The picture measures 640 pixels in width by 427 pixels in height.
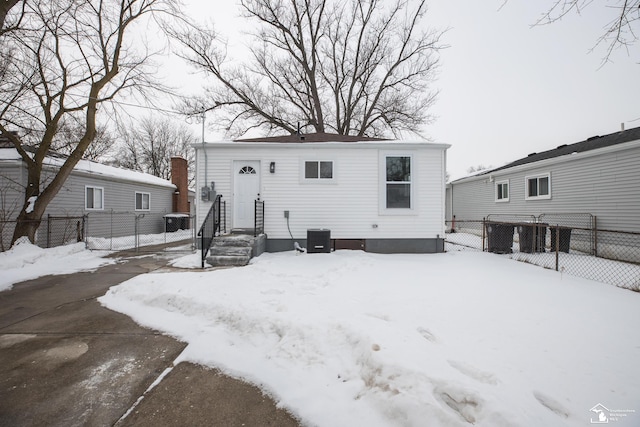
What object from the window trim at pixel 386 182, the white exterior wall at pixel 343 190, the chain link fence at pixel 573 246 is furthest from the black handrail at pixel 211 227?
the chain link fence at pixel 573 246

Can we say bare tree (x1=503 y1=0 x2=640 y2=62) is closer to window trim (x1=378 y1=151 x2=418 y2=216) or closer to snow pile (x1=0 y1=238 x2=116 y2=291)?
window trim (x1=378 y1=151 x2=418 y2=216)

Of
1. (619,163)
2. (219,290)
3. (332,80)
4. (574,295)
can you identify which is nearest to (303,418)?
(219,290)

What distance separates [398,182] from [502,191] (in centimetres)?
855

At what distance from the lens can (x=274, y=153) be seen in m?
8.55

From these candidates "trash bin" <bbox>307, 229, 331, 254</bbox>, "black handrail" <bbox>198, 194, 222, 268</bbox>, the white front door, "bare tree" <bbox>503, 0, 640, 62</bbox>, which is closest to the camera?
"bare tree" <bbox>503, 0, 640, 62</bbox>

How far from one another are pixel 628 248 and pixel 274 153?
10.9 m

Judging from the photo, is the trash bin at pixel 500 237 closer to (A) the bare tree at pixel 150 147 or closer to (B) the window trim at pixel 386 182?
(B) the window trim at pixel 386 182

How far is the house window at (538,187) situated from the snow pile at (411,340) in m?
7.45

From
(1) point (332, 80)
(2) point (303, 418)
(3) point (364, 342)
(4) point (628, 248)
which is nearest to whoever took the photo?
(2) point (303, 418)

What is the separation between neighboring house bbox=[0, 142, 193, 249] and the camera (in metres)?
9.40

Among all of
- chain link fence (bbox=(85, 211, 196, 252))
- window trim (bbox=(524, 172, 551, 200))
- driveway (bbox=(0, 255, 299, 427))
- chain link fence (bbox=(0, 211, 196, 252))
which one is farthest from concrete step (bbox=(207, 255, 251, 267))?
window trim (bbox=(524, 172, 551, 200))

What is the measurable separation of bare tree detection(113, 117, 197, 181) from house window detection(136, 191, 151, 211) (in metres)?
14.3

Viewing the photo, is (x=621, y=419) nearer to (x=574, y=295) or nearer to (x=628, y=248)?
(x=574, y=295)

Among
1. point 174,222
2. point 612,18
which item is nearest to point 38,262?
point 174,222
